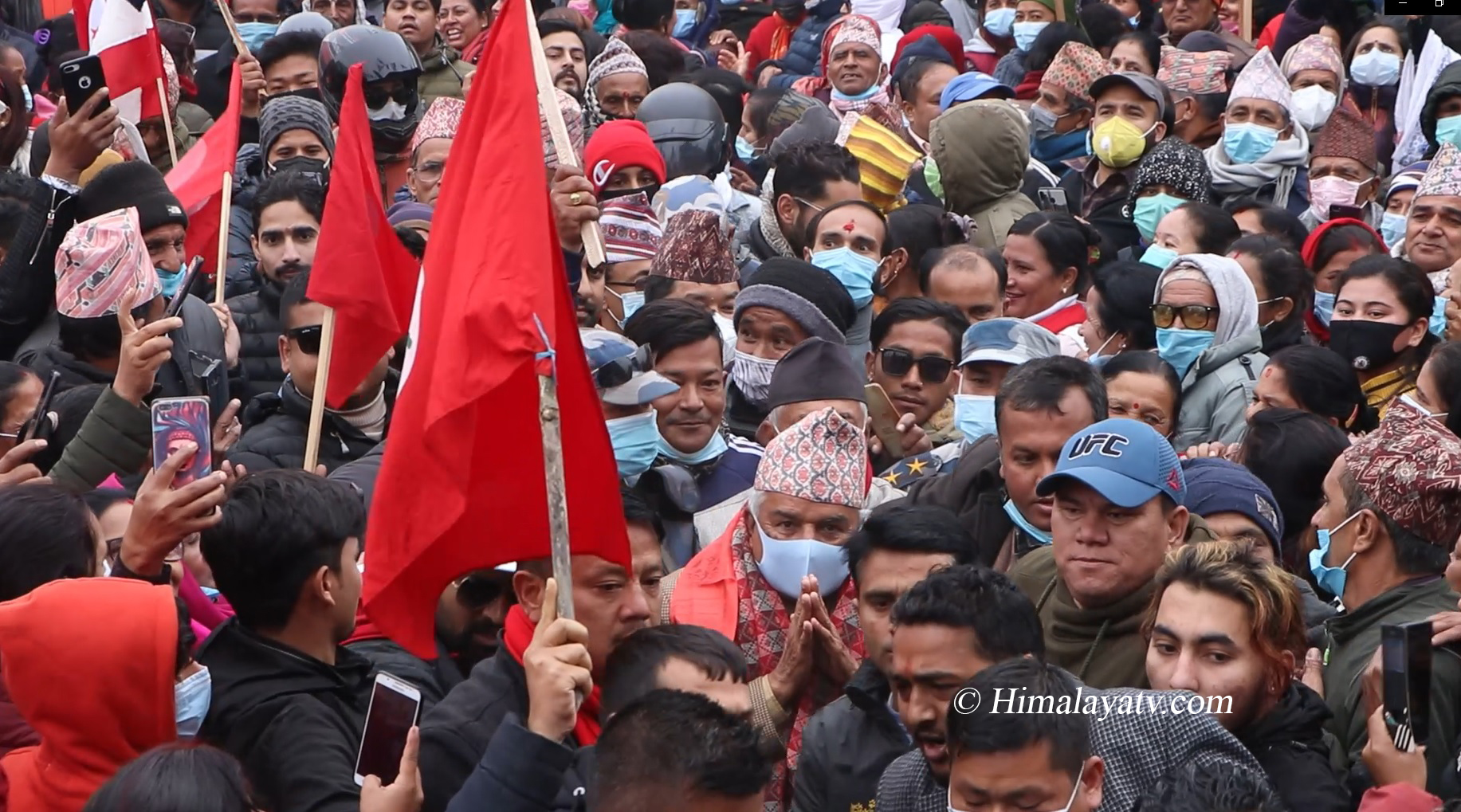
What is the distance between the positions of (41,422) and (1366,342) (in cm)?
470

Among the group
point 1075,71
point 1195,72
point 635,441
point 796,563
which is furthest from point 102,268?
point 1195,72

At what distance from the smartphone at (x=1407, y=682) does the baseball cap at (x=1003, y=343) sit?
302cm

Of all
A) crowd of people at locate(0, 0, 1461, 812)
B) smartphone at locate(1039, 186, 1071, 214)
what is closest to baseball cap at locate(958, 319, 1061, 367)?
crowd of people at locate(0, 0, 1461, 812)

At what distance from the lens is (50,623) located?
4.08m

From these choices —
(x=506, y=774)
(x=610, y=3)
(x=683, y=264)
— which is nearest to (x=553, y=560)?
Answer: (x=506, y=774)

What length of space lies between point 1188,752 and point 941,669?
57 cm

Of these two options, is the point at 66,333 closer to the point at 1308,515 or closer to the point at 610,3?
the point at 1308,515

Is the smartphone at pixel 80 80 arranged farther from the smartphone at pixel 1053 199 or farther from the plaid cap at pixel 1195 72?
the plaid cap at pixel 1195 72

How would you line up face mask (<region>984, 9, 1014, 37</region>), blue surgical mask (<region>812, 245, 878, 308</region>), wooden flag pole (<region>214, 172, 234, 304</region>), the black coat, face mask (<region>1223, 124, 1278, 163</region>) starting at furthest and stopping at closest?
1. face mask (<region>984, 9, 1014, 37</region>)
2. face mask (<region>1223, 124, 1278, 163</region>)
3. blue surgical mask (<region>812, 245, 878, 308</region>)
4. wooden flag pole (<region>214, 172, 234, 304</region>)
5. the black coat

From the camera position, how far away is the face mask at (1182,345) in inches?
296

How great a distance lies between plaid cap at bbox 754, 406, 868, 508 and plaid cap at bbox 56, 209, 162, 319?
2.24 m

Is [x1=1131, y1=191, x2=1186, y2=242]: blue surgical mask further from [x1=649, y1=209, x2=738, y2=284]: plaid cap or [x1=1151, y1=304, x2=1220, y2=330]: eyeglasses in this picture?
→ [x1=649, y1=209, x2=738, y2=284]: plaid cap

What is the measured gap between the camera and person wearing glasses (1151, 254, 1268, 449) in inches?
289

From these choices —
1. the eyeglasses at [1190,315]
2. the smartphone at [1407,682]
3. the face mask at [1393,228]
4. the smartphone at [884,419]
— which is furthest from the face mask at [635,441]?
the face mask at [1393,228]
